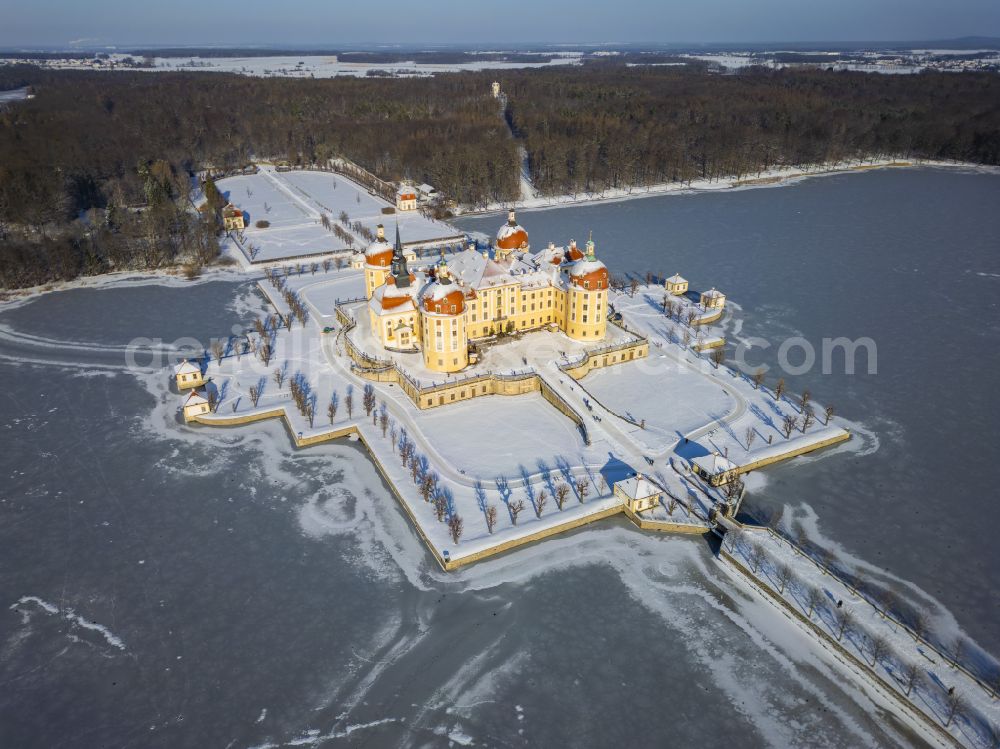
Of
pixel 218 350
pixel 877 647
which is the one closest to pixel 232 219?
pixel 218 350

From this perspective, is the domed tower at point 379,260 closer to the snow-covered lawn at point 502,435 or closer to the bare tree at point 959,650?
the snow-covered lawn at point 502,435

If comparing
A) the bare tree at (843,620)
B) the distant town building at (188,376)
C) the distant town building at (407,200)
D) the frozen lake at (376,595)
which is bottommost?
the frozen lake at (376,595)

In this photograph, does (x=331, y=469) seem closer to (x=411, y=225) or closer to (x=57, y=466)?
(x=57, y=466)

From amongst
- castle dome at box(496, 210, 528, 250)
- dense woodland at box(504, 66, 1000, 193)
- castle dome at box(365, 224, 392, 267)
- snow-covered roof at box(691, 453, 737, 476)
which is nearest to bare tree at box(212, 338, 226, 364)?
castle dome at box(365, 224, 392, 267)

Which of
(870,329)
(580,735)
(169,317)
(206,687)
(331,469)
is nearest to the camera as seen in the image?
(580,735)

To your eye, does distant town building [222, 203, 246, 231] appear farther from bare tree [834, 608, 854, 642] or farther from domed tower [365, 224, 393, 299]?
bare tree [834, 608, 854, 642]

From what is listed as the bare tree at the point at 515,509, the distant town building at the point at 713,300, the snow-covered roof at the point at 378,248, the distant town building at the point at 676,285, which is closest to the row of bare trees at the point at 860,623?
the bare tree at the point at 515,509

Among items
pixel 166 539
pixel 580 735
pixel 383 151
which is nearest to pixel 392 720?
pixel 580 735
